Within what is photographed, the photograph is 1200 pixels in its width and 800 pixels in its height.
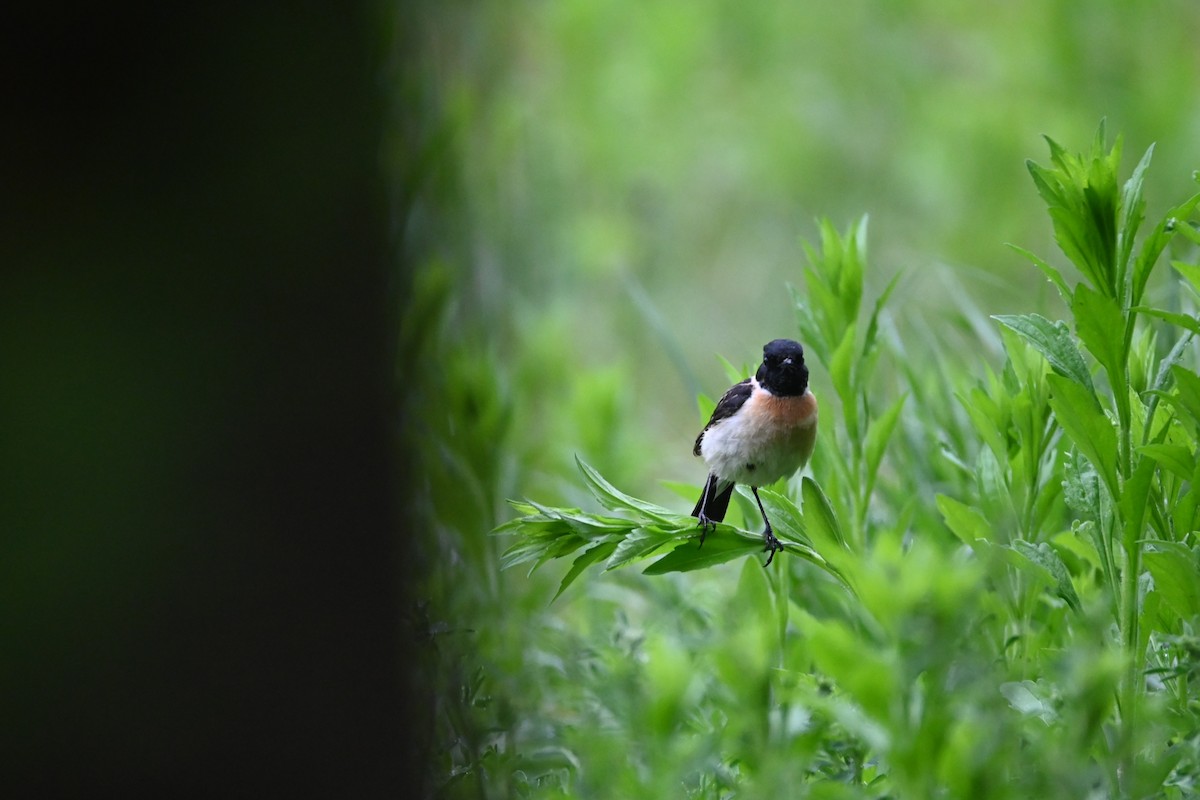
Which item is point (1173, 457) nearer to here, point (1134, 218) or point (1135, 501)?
point (1135, 501)

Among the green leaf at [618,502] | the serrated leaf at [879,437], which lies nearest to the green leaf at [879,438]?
the serrated leaf at [879,437]

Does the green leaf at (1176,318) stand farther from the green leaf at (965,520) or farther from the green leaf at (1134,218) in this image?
the green leaf at (965,520)

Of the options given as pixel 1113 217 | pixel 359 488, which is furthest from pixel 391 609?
pixel 1113 217

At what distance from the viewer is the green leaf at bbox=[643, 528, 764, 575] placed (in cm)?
191

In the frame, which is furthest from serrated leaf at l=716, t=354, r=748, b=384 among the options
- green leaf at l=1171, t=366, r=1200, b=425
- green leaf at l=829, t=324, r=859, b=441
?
green leaf at l=1171, t=366, r=1200, b=425

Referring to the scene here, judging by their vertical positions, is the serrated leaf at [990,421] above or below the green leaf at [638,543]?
above

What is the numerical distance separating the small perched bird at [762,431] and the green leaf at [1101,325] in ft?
2.36

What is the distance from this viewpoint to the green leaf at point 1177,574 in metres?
1.79

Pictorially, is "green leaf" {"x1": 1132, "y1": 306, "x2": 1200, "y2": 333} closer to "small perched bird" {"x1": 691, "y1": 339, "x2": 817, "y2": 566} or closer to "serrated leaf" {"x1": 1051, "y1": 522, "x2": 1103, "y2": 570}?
"serrated leaf" {"x1": 1051, "y1": 522, "x2": 1103, "y2": 570}

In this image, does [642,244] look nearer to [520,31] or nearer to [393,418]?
[520,31]

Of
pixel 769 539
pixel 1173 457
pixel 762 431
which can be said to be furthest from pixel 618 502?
pixel 1173 457

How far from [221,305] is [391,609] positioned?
48 cm

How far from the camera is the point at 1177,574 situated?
5.92 feet

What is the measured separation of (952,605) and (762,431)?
3.65ft
